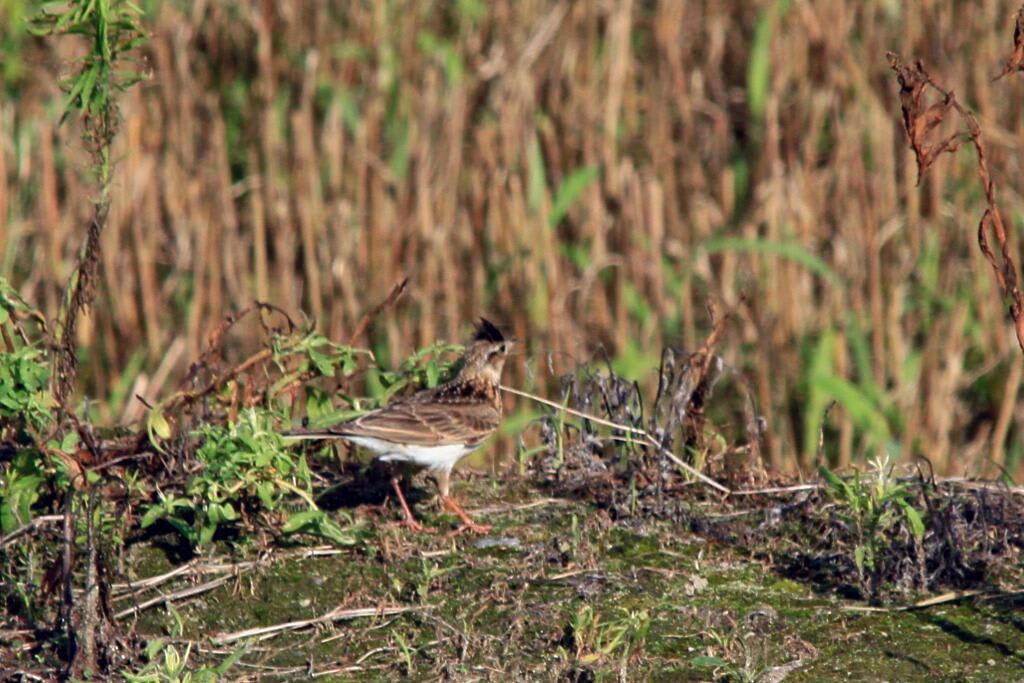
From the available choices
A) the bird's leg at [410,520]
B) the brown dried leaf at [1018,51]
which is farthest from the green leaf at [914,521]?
the bird's leg at [410,520]

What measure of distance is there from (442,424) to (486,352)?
29.7 inches

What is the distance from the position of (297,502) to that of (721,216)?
15.5 ft

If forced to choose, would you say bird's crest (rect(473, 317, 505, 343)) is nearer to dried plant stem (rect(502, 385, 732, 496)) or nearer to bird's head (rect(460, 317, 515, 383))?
bird's head (rect(460, 317, 515, 383))

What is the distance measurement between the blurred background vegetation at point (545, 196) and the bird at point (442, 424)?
2.23 meters

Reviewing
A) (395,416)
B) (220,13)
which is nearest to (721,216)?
(220,13)

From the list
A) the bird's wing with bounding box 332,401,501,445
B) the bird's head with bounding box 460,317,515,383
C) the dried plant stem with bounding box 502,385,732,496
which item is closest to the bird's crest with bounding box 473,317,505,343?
the bird's head with bounding box 460,317,515,383

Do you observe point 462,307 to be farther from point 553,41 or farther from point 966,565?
point 966,565

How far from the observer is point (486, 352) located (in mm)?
5969

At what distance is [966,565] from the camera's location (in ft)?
14.2

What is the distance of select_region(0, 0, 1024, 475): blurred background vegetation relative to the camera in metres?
8.39

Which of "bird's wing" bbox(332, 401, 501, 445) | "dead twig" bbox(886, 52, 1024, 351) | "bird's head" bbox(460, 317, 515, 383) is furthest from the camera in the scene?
"bird's head" bbox(460, 317, 515, 383)

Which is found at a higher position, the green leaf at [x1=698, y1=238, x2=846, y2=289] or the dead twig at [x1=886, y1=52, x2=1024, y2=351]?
the dead twig at [x1=886, y1=52, x2=1024, y2=351]

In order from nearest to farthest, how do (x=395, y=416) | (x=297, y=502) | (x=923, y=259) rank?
(x=297, y=502)
(x=395, y=416)
(x=923, y=259)

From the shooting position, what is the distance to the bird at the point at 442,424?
16.2 feet
